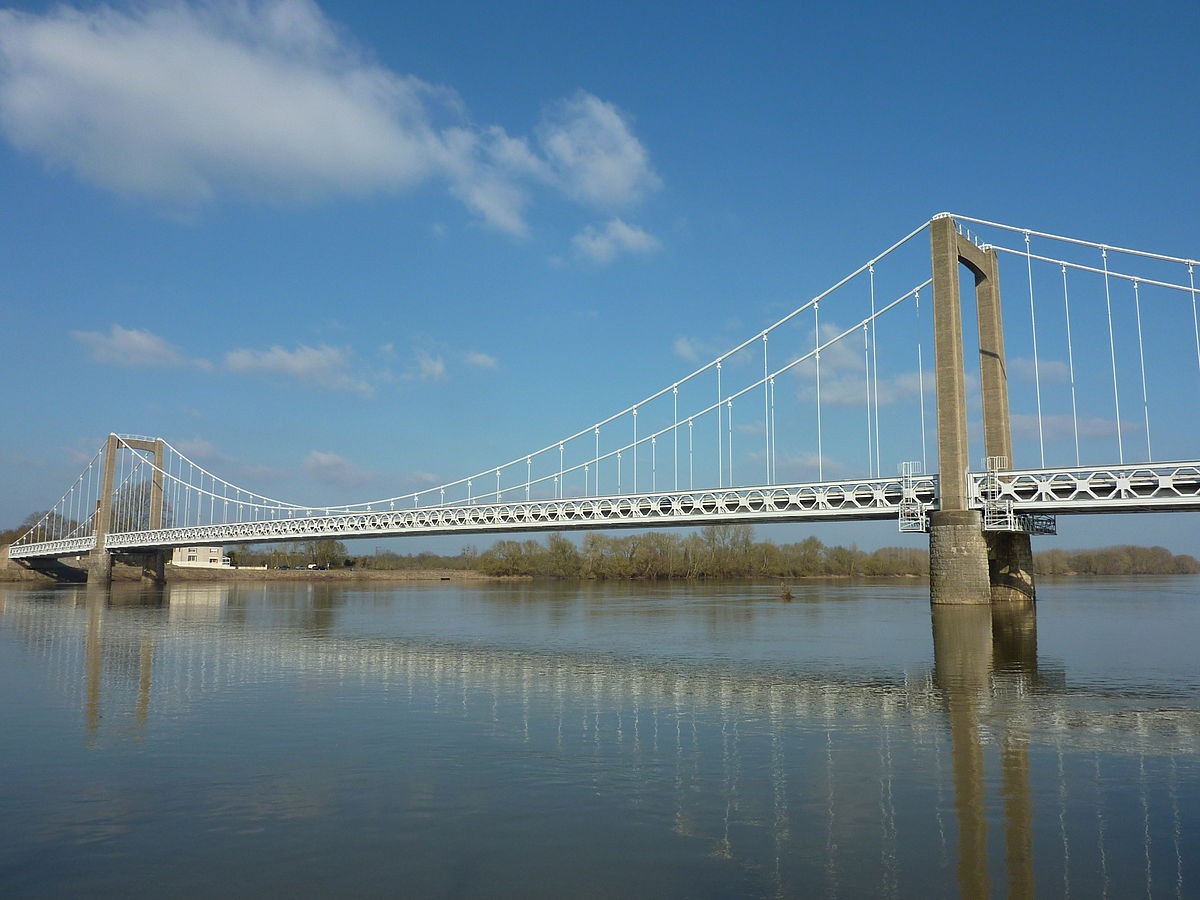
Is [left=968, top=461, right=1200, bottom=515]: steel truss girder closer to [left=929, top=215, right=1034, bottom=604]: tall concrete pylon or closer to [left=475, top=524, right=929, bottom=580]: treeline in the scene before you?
[left=929, top=215, right=1034, bottom=604]: tall concrete pylon

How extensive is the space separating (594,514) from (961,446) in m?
20.3

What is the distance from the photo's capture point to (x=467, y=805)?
7434mm

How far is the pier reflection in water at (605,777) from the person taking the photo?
231 inches

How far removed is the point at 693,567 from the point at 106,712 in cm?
9295

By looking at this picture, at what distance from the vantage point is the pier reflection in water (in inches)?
231

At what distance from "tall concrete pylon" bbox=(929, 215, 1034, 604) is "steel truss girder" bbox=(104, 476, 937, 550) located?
1775 millimetres

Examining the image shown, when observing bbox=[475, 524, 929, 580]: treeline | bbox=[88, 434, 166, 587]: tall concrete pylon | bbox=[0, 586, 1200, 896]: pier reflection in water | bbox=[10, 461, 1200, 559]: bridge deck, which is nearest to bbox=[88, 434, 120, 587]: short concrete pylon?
bbox=[88, 434, 166, 587]: tall concrete pylon

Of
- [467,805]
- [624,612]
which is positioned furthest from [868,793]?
[624,612]

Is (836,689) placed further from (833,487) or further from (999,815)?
(833,487)

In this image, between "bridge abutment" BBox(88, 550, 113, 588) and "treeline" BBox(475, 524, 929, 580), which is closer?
"bridge abutment" BBox(88, 550, 113, 588)

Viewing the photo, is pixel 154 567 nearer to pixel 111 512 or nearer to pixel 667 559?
pixel 111 512

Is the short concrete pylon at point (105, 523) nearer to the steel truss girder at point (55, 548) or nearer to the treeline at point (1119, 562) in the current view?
the steel truss girder at point (55, 548)

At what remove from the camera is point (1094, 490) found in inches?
1204

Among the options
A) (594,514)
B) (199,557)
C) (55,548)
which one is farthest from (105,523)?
(594,514)
